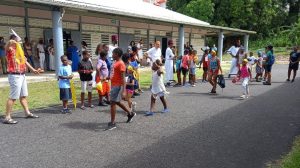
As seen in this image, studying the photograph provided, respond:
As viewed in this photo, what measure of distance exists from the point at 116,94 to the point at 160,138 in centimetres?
134

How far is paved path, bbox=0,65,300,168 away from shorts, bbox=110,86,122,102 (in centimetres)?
63

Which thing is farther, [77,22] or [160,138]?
[77,22]

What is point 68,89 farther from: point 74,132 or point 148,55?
point 148,55

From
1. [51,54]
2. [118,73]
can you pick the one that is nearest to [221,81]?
[118,73]

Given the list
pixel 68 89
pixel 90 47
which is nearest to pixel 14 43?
pixel 68 89

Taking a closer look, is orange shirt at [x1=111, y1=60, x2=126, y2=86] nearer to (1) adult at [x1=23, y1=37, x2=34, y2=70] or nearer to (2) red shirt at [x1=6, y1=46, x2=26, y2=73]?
(2) red shirt at [x1=6, y1=46, x2=26, y2=73]

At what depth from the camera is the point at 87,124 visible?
21.9 ft

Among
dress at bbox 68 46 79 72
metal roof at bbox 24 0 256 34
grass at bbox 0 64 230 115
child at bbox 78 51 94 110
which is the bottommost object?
grass at bbox 0 64 230 115

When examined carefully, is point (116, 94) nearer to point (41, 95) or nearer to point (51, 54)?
point (41, 95)

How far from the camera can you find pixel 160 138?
5766 mm

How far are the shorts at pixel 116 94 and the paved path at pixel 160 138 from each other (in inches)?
24.9

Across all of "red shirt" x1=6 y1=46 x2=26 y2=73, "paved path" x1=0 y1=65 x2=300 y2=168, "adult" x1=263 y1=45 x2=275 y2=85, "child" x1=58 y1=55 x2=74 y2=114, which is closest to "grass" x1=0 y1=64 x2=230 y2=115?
"paved path" x1=0 y1=65 x2=300 y2=168

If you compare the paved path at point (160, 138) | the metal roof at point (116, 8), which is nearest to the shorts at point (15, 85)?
the paved path at point (160, 138)

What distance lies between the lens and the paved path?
4.68 metres
